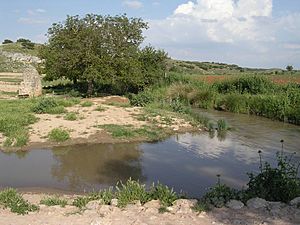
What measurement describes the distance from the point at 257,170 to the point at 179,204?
5482 mm

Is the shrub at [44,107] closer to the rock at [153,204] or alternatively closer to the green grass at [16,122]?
the green grass at [16,122]

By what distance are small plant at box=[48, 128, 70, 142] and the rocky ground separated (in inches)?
300

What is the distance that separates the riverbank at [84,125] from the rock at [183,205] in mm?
8277

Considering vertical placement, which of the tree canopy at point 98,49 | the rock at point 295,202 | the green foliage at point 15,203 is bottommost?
the green foliage at point 15,203

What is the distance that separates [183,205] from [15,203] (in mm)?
3193

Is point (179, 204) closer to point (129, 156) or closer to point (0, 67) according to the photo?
point (129, 156)

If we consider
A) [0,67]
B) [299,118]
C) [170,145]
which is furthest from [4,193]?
[0,67]

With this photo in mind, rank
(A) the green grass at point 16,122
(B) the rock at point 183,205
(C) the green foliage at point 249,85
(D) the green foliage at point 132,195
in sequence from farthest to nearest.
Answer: (C) the green foliage at point 249,85 < (A) the green grass at point 16,122 < (D) the green foliage at point 132,195 < (B) the rock at point 183,205

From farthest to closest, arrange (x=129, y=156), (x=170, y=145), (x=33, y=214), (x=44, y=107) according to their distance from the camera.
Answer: (x=44, y=107), (x=170, y=145), (x=129, y=156), (x=33, y=214)

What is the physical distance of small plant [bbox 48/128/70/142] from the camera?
1546 cm

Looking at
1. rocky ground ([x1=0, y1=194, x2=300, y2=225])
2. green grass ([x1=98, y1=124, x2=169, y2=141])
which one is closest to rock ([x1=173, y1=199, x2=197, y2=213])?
rocky ground ([x1=0, y1=194, x2=300, y2=225])

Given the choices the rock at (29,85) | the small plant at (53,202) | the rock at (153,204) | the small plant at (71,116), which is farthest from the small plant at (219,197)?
the rock at (29,85)

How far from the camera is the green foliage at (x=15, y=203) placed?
759 centimetres

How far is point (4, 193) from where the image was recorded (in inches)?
329
